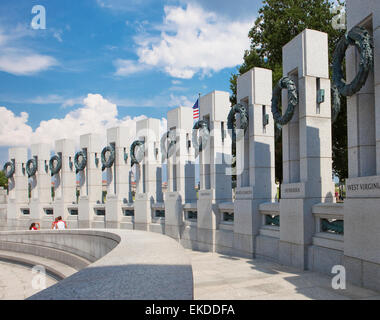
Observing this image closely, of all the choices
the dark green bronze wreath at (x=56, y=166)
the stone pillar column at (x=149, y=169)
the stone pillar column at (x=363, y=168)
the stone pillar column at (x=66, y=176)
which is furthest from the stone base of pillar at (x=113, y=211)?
the stone pillar column at (x=363, y=168)

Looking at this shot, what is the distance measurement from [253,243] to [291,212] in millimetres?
2400

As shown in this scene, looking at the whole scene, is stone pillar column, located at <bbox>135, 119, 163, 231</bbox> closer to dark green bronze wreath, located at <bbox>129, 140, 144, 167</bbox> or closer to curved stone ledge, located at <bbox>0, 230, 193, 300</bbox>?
dark green bronze wreath, located at <bbox>129, 140, 144, 167</bbox>

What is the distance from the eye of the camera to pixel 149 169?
2114 cm

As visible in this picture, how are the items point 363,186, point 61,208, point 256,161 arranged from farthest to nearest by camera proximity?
point 61,208, point 256,161, point 363,186

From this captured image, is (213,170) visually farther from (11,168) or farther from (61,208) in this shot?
(11,168)

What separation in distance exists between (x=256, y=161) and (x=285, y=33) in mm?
13765

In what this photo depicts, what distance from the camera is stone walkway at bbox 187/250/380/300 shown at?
24.5 feet

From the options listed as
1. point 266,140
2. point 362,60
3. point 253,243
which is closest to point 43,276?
point 253,243

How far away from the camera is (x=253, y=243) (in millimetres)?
13047

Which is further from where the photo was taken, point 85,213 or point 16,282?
point 85,213

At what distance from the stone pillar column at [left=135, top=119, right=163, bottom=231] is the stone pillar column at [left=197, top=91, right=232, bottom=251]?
489 cm

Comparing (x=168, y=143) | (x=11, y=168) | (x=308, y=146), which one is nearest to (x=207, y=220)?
(x=168, y=143)

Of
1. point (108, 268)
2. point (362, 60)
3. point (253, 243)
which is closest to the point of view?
point (108, 268)
